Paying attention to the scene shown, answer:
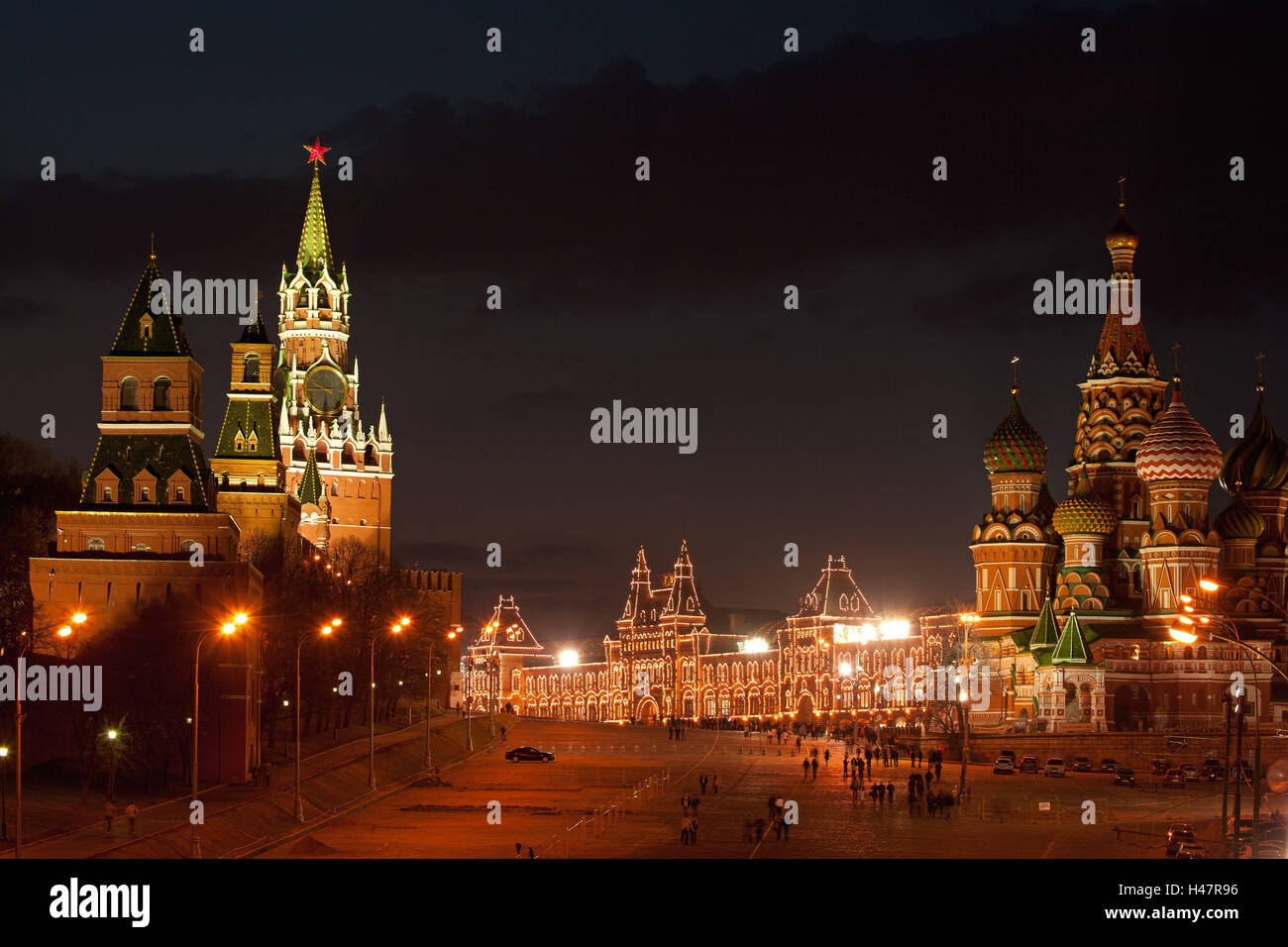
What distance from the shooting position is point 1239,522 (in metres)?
128

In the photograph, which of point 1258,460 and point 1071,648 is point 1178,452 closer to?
point 1258,460

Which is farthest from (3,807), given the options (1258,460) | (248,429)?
(1258,460)

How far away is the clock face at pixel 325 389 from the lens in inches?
7141

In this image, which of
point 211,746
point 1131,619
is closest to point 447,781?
point 211,746

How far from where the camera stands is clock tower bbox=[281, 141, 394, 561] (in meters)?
176

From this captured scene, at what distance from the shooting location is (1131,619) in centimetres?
12600

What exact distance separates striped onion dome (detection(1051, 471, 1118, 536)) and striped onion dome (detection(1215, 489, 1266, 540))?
263 inches

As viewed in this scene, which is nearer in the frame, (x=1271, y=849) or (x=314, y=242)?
(x=1271, y=849)

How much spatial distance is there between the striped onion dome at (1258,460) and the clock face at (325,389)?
266 feet

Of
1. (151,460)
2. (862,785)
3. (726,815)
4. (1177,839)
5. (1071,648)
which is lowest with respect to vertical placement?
(862,785)

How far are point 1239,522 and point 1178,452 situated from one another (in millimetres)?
7313

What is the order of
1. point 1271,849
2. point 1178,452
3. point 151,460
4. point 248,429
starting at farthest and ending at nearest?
point 1178,452 < point 248,429 < point 151,460 < point 1271,849
